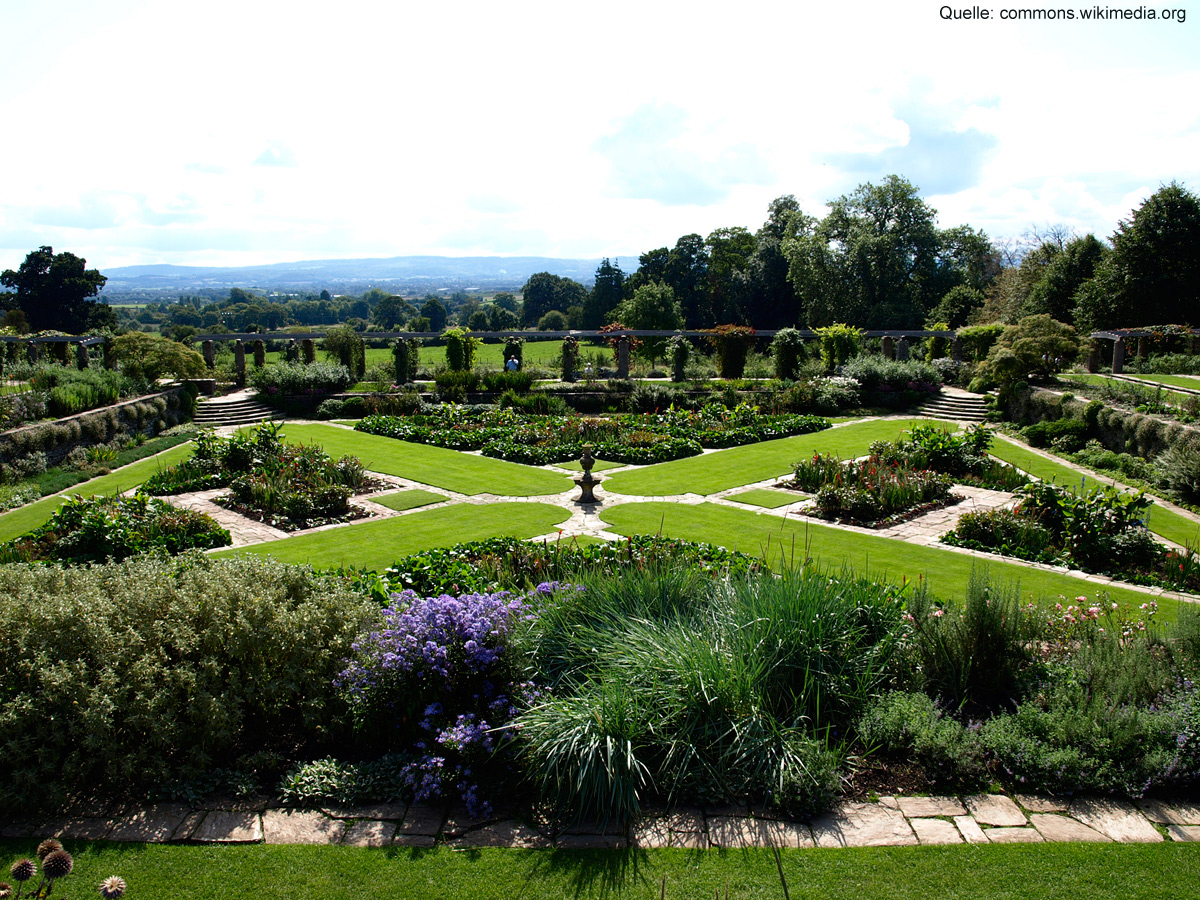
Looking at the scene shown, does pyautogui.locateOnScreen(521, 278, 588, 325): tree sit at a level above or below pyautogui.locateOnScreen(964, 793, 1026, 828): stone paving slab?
above

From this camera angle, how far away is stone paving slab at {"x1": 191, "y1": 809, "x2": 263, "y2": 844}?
12.0 ft

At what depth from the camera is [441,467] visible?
1356 centimetres

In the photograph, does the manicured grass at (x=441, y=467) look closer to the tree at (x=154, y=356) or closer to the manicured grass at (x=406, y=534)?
the manicured grass at (x=406, y=534)

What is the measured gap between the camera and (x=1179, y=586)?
741 cm

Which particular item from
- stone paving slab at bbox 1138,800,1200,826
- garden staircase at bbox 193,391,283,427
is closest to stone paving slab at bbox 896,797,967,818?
stone paving slab at bbox 1138,800,1200,826

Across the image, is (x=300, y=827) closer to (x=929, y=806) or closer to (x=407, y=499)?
(x=929, y=806)

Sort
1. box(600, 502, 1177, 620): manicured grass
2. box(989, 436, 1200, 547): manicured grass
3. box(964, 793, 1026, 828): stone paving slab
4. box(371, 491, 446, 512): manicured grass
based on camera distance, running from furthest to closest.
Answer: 1. box(371, 491, 446, 512): manicured grass
2. box(989, 436, 1200, 547): manicured grass
3. box(600, 502, 1177, 620): manicured grass
4. box(964, 793, 1026, 828): stone paving slab

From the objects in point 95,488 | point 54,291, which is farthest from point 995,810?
point 54,291

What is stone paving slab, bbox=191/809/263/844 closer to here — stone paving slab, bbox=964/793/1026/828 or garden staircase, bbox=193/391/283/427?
stone paving slab, bbox=964/793/1026/828

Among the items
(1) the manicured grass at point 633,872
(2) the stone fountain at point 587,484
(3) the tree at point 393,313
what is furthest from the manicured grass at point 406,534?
(3) the tree at point 393,313

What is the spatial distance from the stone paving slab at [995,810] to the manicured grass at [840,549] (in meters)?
2.47

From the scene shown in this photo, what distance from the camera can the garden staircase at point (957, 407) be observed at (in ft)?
62.6

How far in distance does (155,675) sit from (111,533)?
4.88 m

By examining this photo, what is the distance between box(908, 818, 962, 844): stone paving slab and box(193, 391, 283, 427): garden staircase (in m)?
18.7
